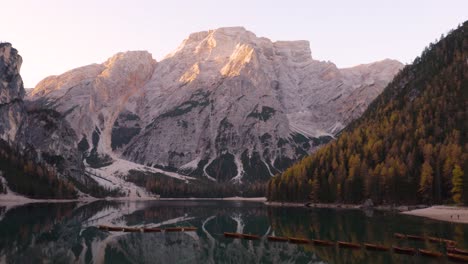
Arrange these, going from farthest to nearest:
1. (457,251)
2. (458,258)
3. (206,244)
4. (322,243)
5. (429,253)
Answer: (206,244)
(322,243)
(429,253)
(457,251)
(458,258)

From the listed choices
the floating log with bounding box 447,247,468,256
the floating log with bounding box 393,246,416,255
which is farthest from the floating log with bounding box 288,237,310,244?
the floating log with bounding box 447,247,468,256

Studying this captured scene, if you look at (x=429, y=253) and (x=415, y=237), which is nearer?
(x=429, y=253)

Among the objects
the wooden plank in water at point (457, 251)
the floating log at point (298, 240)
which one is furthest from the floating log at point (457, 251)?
the floating log at point (298, 240)

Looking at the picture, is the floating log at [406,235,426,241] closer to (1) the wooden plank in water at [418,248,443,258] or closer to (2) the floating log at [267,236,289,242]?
(1) the wooden plank in water at [418,248,443,258]

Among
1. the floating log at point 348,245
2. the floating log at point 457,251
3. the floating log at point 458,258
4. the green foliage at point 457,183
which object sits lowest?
the floating log at point 348,245

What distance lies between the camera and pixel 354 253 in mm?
67500

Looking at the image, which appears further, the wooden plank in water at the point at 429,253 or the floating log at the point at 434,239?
the floating log at the point at 434,239

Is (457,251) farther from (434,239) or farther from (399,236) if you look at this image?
(399,236)

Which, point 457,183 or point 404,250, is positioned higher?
point 457,183

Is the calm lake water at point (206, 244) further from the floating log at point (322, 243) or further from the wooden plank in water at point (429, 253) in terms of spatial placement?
the floating log at point (322, 243)

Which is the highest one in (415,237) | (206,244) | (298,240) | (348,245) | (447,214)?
(447,214)

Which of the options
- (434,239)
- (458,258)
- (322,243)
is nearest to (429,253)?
(458,258)

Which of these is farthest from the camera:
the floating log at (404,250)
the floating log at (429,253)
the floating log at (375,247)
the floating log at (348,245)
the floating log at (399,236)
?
the floating log at (399,236)

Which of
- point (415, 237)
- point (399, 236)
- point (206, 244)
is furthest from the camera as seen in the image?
point (399, 236)
